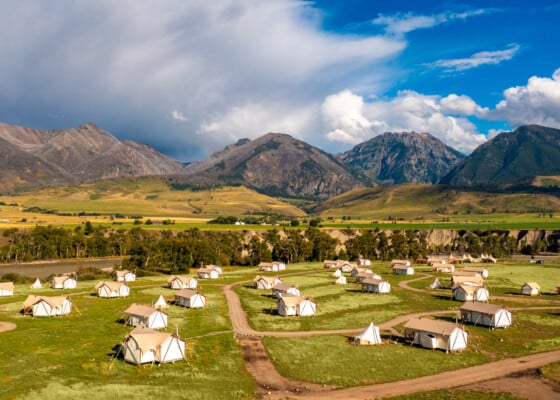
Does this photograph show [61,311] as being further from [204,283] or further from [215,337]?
[204,283]

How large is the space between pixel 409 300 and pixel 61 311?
2415 inches

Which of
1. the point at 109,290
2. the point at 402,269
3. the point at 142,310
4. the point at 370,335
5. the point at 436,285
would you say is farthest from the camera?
the point at 402,269


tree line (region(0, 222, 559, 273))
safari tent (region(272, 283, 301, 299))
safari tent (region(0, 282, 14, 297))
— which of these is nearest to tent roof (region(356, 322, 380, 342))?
safari tent (region(272, 283, 301, 299))

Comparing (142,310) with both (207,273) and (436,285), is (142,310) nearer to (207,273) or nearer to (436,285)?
(207,273)

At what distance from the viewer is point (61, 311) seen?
7338cm

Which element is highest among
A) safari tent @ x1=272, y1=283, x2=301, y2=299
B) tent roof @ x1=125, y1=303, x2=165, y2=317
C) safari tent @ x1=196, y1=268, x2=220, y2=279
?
tent roof @ x1=125, y1=303, x2=165, y2=317

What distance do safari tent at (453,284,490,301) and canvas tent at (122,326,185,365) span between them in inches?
2344

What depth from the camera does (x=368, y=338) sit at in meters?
57.5

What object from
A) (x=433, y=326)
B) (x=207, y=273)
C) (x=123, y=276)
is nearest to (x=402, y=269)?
(x=207, y=273)

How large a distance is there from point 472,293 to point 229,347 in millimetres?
53674

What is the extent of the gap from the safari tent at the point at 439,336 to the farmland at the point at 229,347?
1.49 m

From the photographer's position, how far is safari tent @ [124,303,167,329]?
63.8 metres

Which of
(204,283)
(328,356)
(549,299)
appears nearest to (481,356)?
(328,356)

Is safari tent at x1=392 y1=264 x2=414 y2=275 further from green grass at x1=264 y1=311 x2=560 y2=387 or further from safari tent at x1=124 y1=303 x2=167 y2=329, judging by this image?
safari tent at x1=124 y1=303 x2=167 y2=329
